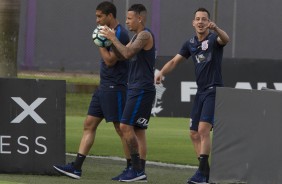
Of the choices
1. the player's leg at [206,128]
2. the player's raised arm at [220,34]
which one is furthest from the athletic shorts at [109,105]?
the player's raised arm at [220,34]

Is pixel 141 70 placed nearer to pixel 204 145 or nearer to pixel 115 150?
pixel 204 145

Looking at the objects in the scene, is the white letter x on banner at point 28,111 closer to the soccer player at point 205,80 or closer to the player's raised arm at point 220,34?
the soccer player at point 205,80

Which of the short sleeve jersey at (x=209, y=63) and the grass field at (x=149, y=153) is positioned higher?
the short sleeve jersey at (x=209, y=63)

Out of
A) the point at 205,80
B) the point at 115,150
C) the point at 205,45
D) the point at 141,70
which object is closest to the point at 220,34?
the point at 205,45

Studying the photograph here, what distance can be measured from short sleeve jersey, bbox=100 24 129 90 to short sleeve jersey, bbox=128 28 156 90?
26 cm

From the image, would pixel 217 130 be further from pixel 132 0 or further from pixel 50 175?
pixel 132 0

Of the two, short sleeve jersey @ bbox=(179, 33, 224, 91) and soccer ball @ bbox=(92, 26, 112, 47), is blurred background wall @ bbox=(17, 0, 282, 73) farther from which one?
soccer ball @ bbox=(92, 26, 112, 47)

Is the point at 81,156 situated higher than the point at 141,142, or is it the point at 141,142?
the point at 141,142

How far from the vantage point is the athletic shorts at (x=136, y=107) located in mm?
12398

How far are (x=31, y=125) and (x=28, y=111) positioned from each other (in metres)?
0.16

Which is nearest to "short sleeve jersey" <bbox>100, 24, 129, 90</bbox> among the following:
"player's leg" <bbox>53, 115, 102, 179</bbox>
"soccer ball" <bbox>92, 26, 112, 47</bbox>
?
"soccer ball" <bbox>92, 26, 112, 47</bbox>

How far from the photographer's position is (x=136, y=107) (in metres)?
12.4

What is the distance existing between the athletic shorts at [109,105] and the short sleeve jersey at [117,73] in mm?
75

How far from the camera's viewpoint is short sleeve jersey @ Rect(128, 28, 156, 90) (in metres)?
12.4
